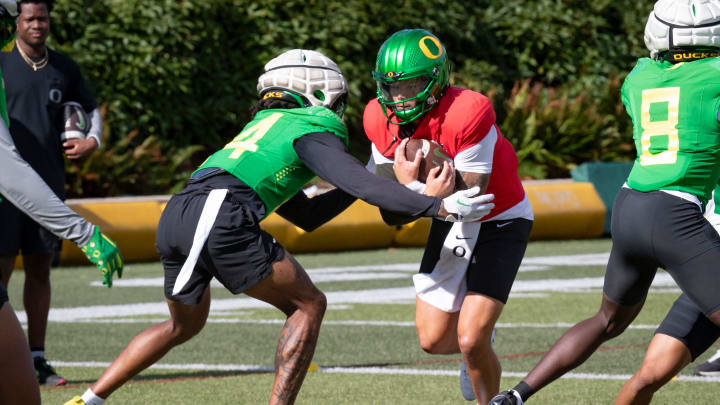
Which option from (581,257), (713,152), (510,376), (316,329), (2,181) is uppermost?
(2,181)

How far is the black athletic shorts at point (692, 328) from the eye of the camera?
5.14 m

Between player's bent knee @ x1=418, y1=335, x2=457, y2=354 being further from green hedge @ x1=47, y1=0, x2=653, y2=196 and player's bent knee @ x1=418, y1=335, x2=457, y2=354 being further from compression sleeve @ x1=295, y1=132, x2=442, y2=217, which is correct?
green hedge @ x1=47, y1=0, x2=653, y2=196

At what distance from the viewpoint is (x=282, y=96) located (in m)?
5.51

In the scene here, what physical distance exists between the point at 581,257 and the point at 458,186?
9879mm

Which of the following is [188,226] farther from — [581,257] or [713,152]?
[581,257]

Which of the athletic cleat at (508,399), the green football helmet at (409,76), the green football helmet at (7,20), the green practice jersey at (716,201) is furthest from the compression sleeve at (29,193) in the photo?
the green practice jersey at (716,201)

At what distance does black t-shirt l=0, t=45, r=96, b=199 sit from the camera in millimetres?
7344

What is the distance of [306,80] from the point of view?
5504 mm

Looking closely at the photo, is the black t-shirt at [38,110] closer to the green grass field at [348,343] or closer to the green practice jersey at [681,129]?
the green grass field at [348,343]

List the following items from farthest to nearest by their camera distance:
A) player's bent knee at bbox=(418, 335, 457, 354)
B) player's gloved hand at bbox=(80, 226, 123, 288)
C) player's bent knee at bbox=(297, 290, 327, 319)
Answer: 1. player's bent knee at bbox=(418, 335, 457, 354)
2. player's bent knee at bbox=(297, 290, 327, 319)
3. player's gloved hand at bbox=(80, 226, 123, 288)

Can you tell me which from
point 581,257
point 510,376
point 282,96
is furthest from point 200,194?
point 581,257

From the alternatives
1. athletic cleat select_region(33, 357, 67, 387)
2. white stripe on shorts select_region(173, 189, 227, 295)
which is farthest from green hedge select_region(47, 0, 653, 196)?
white stripe on shorts select_region(173, 189, 227, 295)

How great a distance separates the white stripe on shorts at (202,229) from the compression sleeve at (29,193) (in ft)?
3.46

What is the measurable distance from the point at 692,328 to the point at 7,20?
118 inches
